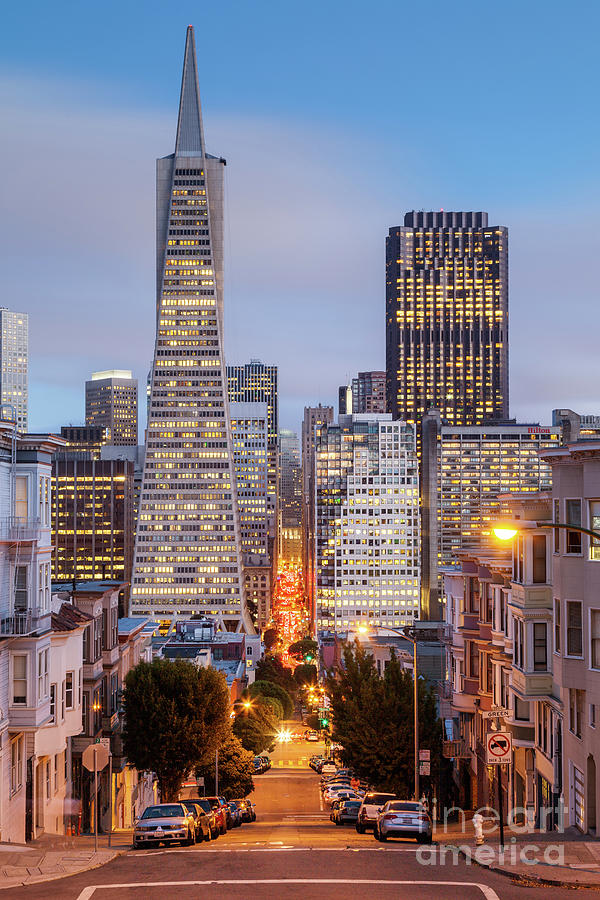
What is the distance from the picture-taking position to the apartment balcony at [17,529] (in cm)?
3938

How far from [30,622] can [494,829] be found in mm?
18480

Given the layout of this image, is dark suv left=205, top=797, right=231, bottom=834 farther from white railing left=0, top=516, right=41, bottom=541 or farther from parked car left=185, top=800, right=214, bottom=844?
white railing left=0, top=516, right=41, bottom=541

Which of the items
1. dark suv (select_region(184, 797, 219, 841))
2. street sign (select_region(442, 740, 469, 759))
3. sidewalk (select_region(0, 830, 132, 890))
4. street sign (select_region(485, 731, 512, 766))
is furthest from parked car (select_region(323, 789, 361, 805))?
→ street sign (select_region(485, 731, 512, 766))

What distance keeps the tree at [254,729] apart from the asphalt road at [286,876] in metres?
75.5

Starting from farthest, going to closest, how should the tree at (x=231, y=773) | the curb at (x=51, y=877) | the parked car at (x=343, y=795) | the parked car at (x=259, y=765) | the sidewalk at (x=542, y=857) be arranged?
the parked car at (x=259, y=765), the tree at (x=231, y=773), the parked car at (x=343, y=795), the curb at (x=51, y=877), the sidewalk at (x=542, y=857)

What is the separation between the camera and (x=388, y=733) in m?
55.0

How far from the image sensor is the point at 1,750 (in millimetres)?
38500

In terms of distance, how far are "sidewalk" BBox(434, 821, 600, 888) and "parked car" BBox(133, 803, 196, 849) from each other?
27.1ft

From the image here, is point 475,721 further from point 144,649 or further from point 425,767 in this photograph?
point 144,649

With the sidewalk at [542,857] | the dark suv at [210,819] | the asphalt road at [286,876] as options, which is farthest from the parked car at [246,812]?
the sidewalk at [542,857]

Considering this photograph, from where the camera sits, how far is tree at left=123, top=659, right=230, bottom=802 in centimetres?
5675

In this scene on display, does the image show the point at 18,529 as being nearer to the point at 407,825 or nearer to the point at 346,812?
the point at 407,825

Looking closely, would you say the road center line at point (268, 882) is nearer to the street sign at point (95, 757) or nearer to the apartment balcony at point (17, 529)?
the street sign at point (95, 757)

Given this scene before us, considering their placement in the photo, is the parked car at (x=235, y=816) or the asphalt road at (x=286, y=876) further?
the parked car at (x=235, y=816)
